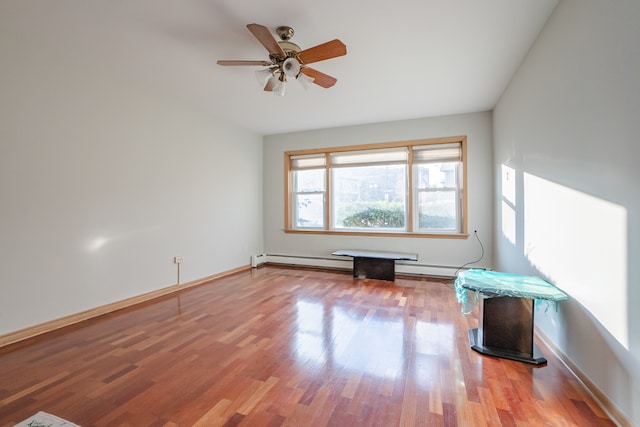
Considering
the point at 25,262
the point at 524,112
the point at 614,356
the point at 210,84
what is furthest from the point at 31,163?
the point at 524,112

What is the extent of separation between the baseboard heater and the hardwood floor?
1.49 meters

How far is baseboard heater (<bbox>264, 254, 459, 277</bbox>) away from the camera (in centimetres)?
451

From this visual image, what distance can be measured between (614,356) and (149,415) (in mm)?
2480

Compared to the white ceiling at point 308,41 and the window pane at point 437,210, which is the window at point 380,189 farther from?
the white ceiling at point 308,41

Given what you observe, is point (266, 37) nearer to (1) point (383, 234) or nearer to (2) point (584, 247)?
(2) point (584, 247)

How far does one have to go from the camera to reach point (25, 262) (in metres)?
2.43

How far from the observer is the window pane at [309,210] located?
543 cm

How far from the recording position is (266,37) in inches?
83.0

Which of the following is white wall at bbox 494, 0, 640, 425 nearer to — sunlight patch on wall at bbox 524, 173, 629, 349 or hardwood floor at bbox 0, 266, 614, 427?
sunlight patch on wall at bbox 524, 173, 629, 349

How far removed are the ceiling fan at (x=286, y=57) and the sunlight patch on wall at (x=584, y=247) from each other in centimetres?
199

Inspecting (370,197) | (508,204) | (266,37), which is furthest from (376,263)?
(266,37)

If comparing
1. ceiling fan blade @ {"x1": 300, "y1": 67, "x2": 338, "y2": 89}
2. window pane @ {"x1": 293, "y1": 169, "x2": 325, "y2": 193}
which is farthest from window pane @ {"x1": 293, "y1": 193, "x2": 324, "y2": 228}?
ceiling fan blade @ {"x1": 300, "y1": 67, "x2": 338, "y2": 89}

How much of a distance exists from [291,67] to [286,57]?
93 millimetres

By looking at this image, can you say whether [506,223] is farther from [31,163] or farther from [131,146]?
[31,163]
